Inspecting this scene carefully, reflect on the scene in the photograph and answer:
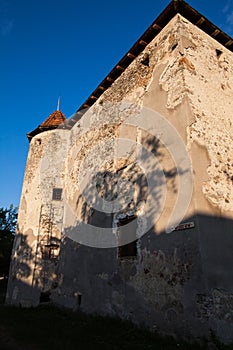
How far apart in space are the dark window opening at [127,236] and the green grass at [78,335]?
6.01ft

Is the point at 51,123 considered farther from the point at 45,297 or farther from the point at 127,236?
the point at 127,236

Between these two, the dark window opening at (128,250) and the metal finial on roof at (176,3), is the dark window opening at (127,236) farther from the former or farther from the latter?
the metal finial on roof at (176,3)

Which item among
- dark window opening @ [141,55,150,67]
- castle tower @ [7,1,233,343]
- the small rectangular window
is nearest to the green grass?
castle tower @ [7,1,233,343]

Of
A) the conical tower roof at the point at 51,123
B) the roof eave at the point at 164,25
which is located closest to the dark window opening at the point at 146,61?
the roof eave at the point at 164,25

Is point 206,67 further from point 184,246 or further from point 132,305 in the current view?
point 132,305

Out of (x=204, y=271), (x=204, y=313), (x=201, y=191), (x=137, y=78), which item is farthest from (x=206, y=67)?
(x=204, y=313)

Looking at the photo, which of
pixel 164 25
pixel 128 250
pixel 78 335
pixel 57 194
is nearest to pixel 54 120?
pixel 57 194

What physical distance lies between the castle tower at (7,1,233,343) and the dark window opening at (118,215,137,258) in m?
0.03

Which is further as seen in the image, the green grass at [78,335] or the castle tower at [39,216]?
the castle tower at [39,216]

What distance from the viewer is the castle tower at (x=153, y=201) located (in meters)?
5.80

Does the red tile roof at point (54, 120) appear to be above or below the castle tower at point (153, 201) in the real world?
above

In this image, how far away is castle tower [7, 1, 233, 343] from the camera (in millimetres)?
5805

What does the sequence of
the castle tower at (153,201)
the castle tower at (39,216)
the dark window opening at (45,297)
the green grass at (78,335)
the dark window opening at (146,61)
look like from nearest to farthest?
the green grass at (78,335), the castle tower at (153,201), the dark window opening at (146,61), the dark window opening at (45,297), the castle tower at (39,216)

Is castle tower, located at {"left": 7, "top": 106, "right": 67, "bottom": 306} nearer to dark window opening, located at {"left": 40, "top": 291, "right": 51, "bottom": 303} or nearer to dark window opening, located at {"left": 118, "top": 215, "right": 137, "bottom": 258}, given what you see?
dark window opening, located at {"left": 40, "top": 291, "right": 51, "bottom": 303}
